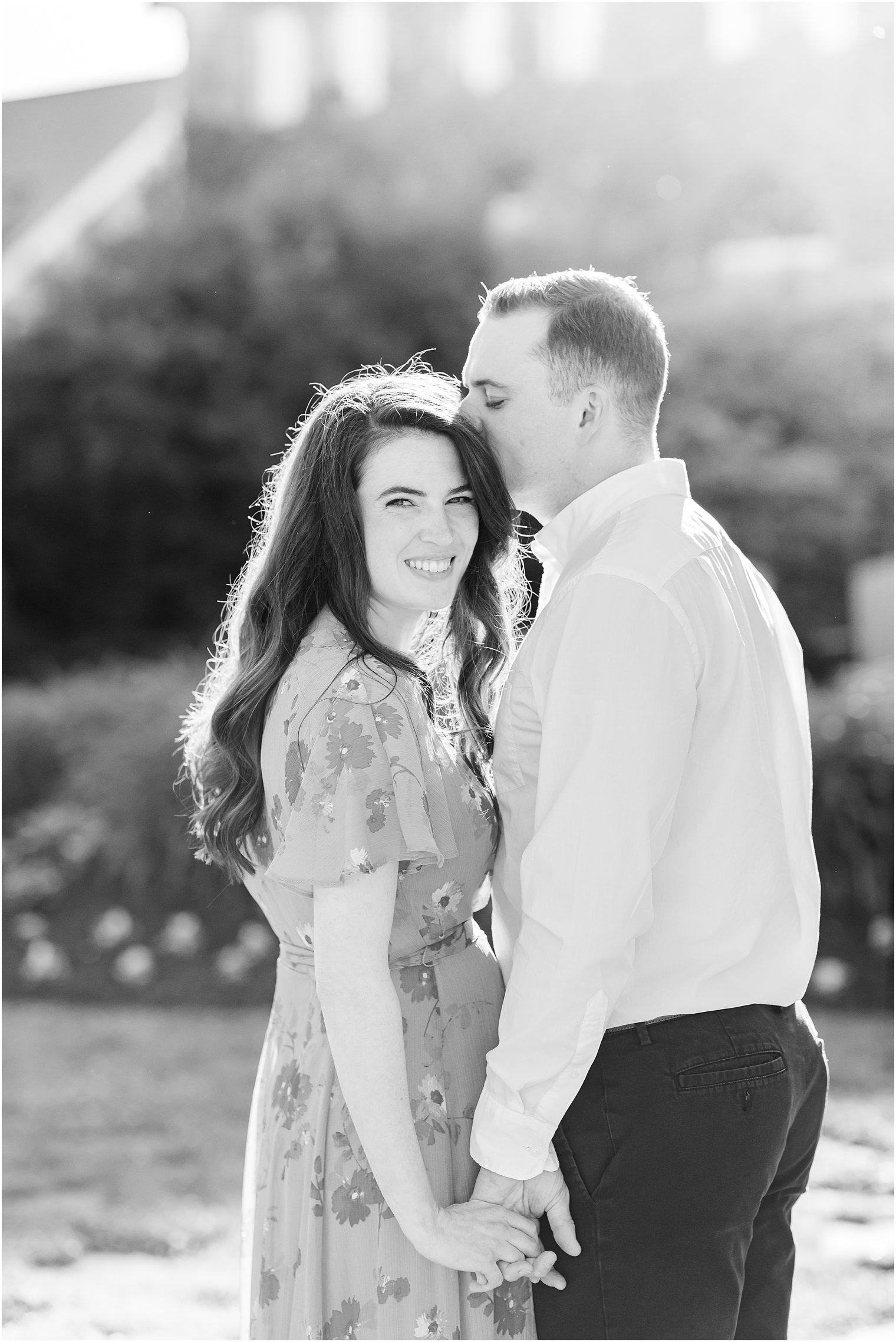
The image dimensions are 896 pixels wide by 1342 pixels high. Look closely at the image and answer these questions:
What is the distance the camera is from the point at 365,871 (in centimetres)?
168

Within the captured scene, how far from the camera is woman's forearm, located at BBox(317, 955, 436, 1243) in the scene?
1.68 m

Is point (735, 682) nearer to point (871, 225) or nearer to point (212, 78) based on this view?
point (871, 225)

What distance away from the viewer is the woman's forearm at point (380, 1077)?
5.51 ft

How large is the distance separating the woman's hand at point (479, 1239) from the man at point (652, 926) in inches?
1.2

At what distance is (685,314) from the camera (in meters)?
8.83

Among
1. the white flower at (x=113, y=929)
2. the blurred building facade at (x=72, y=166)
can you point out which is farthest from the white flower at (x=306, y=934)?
the blurred building facade at (x=72, y=166)

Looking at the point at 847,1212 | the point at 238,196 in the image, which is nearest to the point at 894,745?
the point at 847,1212

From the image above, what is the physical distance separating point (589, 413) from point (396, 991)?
0.91 metres

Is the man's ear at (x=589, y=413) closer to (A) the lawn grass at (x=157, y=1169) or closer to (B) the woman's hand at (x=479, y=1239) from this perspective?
(B) the woman's hand at (x=479, y=1239)

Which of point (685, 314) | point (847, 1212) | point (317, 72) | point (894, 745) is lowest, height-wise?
point (847, 1212)

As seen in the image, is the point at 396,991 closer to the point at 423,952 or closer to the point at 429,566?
the point at 423,952

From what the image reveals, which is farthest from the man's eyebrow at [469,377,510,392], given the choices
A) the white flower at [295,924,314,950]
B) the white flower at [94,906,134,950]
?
the white flower at [94,906,134,950]

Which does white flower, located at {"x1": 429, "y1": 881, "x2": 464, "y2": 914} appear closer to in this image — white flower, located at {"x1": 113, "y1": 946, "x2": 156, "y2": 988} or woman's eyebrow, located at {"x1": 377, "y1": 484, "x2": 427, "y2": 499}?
woman's eyebrow, located at {"x1": 377, "y1": 484, "x2": 427, "y2": 499}

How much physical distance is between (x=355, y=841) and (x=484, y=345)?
0.83m
